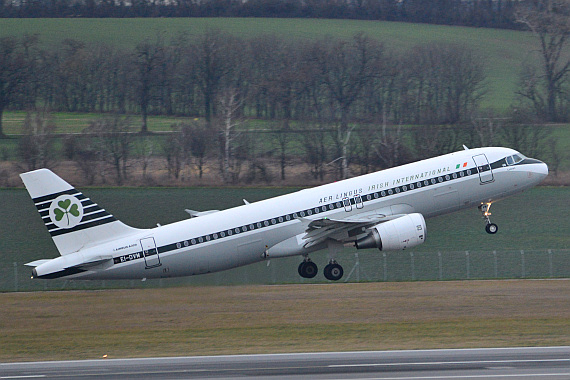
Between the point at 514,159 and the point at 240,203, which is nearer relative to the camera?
the point at 514,159

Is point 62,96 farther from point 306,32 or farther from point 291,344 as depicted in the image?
point 291,344

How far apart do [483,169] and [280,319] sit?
519 inches

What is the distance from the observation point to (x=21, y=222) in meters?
76.8

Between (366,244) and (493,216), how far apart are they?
36.4 m

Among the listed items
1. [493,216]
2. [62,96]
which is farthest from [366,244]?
[62,96]

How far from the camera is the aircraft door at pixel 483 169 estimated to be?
44.7 m

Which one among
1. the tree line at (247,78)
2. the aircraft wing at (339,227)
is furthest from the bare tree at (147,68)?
the aircraft wing at (339,227)

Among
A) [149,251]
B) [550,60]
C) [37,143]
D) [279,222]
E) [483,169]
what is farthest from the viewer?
[550,60]

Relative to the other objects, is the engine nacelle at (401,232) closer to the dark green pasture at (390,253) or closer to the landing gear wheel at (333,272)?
the landing gear wheel at (333,272)

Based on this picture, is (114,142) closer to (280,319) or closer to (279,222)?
(279,222)

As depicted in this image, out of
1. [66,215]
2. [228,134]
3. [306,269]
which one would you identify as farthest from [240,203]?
[66,215]

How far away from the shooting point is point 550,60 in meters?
107

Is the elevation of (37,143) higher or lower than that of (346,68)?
lower

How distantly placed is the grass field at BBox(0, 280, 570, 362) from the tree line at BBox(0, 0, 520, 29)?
79.8 m
